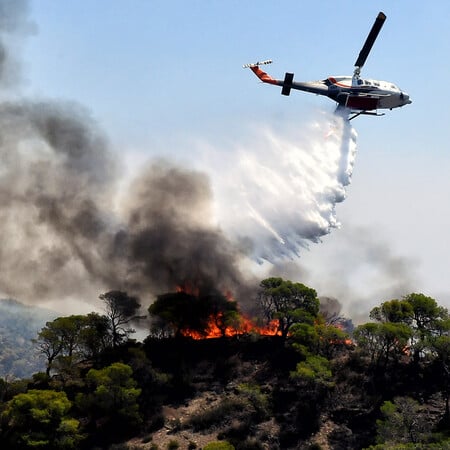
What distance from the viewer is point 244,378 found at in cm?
7562

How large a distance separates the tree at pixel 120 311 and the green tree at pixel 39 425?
2162cm

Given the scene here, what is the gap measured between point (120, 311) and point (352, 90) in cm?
4784

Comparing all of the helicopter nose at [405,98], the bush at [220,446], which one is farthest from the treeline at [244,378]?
the helicopter nose at [405,98]

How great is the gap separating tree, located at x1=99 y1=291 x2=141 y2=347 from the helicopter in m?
40.2

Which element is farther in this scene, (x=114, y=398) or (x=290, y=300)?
(x=290, y=300)

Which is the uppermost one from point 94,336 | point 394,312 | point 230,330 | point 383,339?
point 94,336

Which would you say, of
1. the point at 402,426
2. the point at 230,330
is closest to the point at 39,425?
the point at 230,330

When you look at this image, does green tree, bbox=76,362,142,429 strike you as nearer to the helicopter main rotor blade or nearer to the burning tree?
the burning tree

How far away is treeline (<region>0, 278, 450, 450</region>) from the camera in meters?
62.3

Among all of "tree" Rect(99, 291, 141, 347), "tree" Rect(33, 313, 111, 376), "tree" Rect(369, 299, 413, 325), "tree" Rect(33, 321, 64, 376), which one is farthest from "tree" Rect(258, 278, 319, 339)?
"tree" Rect(33, 321, 64, 376)

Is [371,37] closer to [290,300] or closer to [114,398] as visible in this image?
[290,300]

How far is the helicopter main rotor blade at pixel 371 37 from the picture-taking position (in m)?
66.1

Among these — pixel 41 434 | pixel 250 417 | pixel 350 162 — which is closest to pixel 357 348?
pixel 250 417

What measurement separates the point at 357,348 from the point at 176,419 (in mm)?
28295
